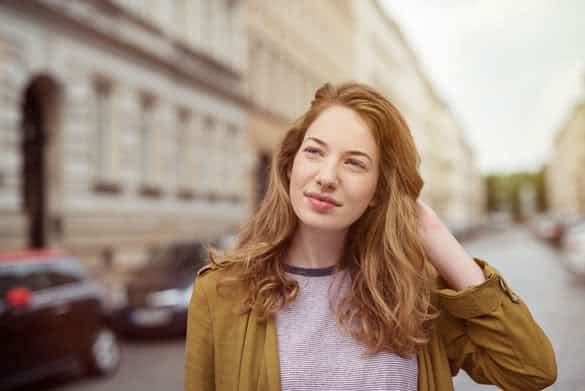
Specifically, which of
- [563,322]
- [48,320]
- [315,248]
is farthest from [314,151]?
[48,320]

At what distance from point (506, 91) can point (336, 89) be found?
515 mm

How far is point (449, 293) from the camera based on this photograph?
206cm

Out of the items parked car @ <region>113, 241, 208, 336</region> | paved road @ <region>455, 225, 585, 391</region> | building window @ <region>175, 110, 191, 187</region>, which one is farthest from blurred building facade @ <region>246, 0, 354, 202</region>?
paved road @ <region>455, 225, 585, 391</region>

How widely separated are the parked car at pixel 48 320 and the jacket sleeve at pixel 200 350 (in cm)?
579

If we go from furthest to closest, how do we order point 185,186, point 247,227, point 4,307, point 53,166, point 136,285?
1. point 185,186
2. point 53,166
3. point 136,285
4. point 4,307
5. point 247,227

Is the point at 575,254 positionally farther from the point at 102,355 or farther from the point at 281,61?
the point at 281,61

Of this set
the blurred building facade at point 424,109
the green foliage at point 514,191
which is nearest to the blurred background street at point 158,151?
the blurred building facade at point 424,109

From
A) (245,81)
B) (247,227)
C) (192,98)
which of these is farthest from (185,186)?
(247,227)

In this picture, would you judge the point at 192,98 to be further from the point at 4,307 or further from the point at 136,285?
the point at 4,307

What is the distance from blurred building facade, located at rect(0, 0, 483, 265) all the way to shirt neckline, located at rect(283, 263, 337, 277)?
6.92 metres

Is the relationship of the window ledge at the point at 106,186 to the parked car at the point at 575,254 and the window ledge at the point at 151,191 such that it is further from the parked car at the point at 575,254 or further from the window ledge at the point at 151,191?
the parked car at the point at 575,254

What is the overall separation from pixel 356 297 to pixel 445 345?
1.02 ft

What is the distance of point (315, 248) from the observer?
87.9 inches

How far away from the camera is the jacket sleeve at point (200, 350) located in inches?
82.7
